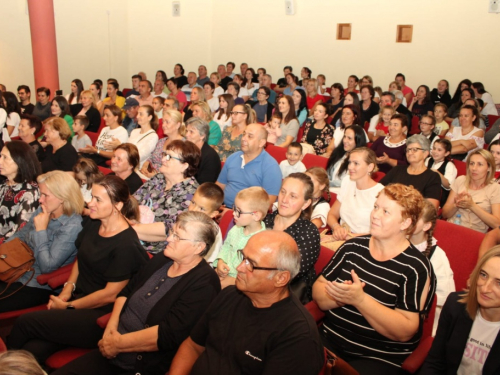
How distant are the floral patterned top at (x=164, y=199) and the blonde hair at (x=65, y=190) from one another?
573 mm

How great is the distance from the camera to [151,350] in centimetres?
235

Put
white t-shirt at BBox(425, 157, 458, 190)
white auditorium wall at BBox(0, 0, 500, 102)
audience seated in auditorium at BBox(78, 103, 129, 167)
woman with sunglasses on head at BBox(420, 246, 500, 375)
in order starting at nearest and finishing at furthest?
1. woman with sunglasses on head at BBox(420, 246, 500, 375)
2. white t-shirt at BBox(425, 157, 458, 190)
3. audience seated in auditorium at BBox(78, 103, 129, 167)
4. white auditorium wall at BBox(0, 0, 500, 102)

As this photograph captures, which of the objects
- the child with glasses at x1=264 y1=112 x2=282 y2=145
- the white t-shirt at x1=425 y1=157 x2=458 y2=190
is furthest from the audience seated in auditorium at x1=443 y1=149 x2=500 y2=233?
the child with glasses at x1=264 y1=112 x2=282 y2=145

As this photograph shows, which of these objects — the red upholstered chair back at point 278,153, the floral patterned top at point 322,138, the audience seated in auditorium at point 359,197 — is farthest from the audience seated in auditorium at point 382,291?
the floral patterned top at point 322,138

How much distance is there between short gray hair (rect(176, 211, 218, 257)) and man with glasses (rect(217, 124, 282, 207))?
65.7 inches

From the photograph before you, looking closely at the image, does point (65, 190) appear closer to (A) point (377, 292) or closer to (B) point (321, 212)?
(B) point (321, 212)

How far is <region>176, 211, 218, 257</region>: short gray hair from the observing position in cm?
248

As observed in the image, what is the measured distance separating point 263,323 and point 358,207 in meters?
2.00

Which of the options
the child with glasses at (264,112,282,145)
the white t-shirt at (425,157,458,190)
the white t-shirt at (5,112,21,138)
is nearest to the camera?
the white t-shirt at (425,157,458,190)

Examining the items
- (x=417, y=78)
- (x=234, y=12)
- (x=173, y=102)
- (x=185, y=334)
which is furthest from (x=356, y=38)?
(x=185, y=334)

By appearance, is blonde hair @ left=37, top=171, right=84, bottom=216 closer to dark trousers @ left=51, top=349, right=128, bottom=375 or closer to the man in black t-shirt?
dark trousers @ left=51, top=349, right=128, bottom=375

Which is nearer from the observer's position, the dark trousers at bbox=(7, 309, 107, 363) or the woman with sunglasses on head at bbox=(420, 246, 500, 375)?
the woman with sunglasses on head at bbox=(420, 246, 500, 375)

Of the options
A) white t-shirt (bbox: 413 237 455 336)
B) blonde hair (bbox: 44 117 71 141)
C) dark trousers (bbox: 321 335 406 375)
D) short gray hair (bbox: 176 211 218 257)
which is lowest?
dark trousers (bbox: 321 335 406 375)

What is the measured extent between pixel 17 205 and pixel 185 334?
2.12 meters
